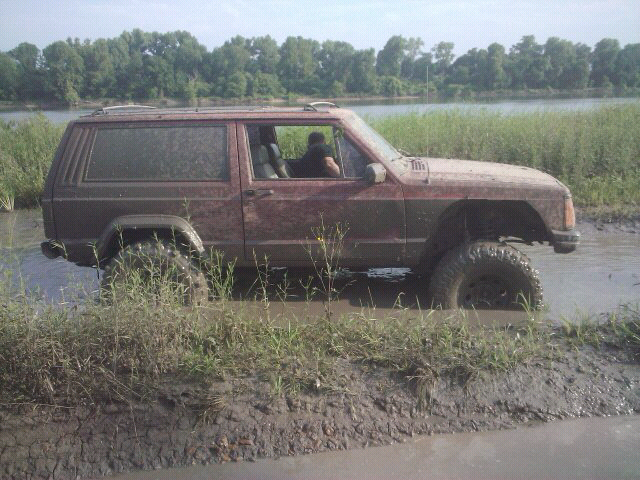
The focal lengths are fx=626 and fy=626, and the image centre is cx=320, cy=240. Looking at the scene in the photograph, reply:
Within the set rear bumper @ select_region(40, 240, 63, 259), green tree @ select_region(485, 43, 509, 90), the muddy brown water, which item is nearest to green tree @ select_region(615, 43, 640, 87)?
A: green tree @ select_region(485, 43, 509, 90)

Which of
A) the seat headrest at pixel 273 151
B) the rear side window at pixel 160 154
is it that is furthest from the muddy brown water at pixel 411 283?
the seat headrest at pixel 273 151

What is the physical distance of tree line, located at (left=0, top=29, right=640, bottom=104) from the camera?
1015cm

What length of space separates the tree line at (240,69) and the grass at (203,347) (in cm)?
506

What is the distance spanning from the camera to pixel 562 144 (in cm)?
1007

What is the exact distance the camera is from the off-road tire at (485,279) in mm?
5465

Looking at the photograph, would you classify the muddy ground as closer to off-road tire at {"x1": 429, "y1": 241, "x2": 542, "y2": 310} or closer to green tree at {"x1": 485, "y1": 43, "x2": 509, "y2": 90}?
off-road tire at {"x1": 429, "y1": 241, "x2": 542, "y2": 310}

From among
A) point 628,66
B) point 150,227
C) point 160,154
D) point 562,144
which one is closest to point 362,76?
point 562,144

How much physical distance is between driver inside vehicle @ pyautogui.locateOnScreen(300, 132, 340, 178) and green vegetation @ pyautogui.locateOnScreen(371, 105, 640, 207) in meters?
4.76

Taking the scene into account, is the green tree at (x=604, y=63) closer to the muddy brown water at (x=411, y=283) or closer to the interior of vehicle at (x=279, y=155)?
the muddy brown water at (x=411, y=283)

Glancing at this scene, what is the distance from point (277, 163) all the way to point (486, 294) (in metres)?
2.29

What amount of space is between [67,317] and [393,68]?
10778 millimetres

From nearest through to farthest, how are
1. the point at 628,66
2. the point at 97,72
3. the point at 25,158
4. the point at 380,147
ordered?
the point at 380,147
the point at 97,72
the point at 25,158
the point at 628,66

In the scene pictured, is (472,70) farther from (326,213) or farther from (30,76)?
(326,213)

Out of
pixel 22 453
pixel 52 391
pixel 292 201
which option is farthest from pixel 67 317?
pixel 292 201
